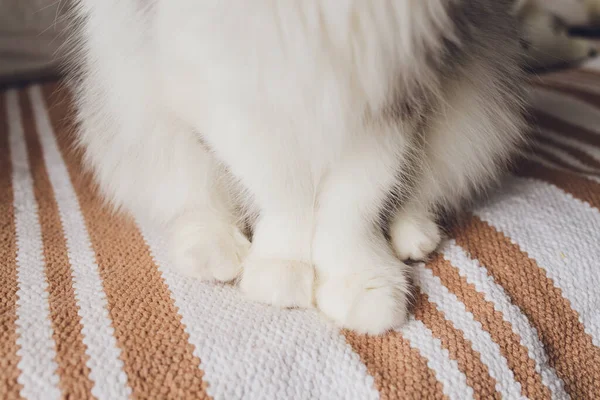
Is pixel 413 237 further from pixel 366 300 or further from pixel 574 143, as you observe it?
pixel 574 143

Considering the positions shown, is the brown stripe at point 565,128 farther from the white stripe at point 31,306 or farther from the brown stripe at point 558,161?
the white stripe at point 31,306

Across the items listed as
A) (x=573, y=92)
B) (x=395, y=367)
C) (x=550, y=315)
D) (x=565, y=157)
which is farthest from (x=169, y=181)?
(x=573, y=92)

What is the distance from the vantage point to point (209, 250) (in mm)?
690

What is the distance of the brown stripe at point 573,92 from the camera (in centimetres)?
125

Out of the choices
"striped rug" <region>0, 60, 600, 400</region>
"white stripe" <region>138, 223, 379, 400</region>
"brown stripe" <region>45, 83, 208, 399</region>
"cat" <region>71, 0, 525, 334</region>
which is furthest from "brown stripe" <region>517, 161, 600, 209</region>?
"brown stripe" <region>45, 83, 208, 399</region>

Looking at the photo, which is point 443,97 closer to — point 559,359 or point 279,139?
point 279,139

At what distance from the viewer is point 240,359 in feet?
1.79

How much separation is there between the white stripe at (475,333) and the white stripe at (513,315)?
0.11 ft

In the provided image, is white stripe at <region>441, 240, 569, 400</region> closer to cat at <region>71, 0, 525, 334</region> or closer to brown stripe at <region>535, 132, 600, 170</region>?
cat at <region>71, 0, 525, 334</region>

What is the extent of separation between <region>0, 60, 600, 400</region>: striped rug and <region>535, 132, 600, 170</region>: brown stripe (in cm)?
15

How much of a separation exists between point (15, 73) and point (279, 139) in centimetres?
130

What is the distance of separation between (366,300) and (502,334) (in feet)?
0.49

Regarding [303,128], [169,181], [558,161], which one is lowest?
[558,161]

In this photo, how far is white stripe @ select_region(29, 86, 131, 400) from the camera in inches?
19.8
